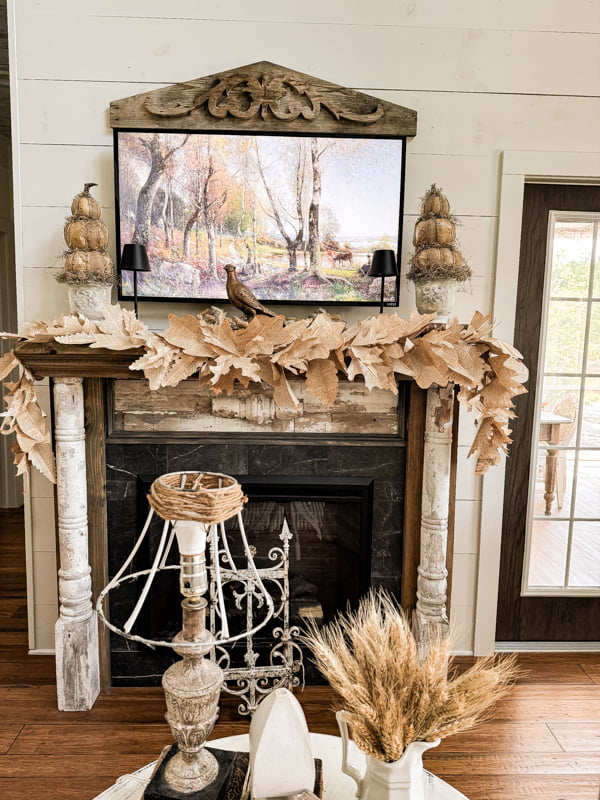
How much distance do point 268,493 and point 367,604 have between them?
513mm

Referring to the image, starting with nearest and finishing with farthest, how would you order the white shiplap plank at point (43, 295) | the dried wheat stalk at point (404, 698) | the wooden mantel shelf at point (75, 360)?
the dried wheat stalk at point (404, 698) < the wooden mantel shelf at point (75, 360) < the white shiplap plank at point (43, 295)

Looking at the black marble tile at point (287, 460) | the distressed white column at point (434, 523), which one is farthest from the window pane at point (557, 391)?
the black marble tile at point (287, 460)

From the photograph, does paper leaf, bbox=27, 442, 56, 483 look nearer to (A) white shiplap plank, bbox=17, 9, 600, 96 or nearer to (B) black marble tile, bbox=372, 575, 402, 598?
(B) black marble tile, bbox=372, 575, 402, 598

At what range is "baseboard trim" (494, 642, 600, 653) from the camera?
8.02ft

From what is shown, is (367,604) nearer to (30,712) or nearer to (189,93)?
(30,712)

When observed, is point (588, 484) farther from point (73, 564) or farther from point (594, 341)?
point (73, 564)

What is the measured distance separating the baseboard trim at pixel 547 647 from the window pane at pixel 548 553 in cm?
25

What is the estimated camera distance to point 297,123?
2.09 metres

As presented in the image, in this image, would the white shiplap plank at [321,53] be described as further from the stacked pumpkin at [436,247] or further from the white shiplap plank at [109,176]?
the stacked pumpkin at [436,247]

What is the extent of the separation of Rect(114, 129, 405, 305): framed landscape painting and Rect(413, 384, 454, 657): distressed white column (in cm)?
51

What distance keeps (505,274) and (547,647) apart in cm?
157

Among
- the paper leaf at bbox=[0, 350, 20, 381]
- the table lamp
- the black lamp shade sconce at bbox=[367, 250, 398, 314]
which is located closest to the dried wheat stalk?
the table lamp

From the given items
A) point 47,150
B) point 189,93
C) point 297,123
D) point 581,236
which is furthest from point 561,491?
point 47,150

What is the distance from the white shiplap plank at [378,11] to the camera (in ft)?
6.70
